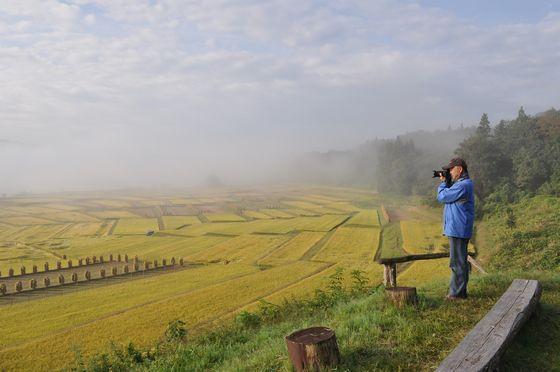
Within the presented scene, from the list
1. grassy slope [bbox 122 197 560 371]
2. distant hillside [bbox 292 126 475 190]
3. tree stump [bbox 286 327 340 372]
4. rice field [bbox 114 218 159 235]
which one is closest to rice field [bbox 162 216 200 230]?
rice field [bbox 114 218 159 235]

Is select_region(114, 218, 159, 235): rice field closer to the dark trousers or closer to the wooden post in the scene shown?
the wooden post

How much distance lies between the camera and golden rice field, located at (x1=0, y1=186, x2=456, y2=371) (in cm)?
1955

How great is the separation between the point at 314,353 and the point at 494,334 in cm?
258

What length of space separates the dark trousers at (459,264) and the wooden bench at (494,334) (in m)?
0.89

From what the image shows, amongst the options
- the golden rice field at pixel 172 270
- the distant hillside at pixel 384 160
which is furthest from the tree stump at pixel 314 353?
the distant hillside at pixel 384 160

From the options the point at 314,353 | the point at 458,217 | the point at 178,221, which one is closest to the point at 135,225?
the point at 178,221

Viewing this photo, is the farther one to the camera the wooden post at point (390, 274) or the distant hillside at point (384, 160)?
the distant hillside at point (384, 160)

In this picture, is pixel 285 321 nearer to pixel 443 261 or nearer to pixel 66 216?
pixel 443 261

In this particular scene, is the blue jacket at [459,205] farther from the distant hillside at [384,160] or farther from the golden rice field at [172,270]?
the distant hillside at [384,160]

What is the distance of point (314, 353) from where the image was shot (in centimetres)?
569

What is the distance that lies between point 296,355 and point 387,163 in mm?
105033

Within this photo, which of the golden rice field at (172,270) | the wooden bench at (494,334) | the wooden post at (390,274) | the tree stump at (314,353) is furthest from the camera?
the golden rice field at (172,270)

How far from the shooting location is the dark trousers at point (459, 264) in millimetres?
8617

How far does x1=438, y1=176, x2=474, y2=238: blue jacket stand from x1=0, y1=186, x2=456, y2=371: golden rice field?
9457 millimetres
